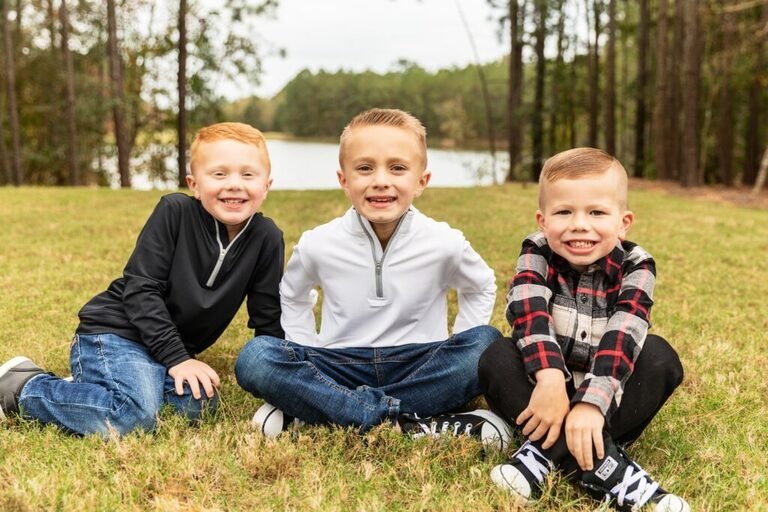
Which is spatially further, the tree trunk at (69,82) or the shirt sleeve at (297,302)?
the tree trunk at (69,82)

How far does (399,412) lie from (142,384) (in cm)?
95

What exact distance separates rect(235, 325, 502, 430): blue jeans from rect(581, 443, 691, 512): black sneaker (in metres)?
0.64

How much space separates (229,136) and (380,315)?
37.9 inches

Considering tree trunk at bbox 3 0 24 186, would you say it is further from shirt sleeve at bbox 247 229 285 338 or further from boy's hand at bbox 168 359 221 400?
boy's hand at bbox 168 359 221 400

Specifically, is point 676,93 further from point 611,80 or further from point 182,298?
point 182,298

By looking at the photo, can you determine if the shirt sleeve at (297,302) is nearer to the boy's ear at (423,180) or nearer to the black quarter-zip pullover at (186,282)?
the black quarter-zip pullover at (186,282)

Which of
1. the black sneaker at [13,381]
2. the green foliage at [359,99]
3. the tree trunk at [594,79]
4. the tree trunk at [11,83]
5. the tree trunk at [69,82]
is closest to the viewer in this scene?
the black sneaker at [13,381]

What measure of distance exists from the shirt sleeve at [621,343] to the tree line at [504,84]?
13.5m

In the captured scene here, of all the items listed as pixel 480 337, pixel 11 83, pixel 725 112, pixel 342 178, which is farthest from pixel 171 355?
pixel 11 83

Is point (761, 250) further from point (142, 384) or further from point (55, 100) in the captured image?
point (55, 100)

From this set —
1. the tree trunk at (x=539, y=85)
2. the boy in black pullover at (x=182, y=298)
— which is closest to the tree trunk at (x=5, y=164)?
the tree trunk at (x=539, y=85)

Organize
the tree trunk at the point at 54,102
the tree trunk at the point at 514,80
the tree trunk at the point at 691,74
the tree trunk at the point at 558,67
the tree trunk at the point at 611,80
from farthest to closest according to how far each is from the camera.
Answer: the tree trunk at the point at 54,102, the tree trunk at the point at 558,67, the tree trunk at the point at 514,80, the tree trunk at the point at 611,80, the tree trunk at the point at 691,74

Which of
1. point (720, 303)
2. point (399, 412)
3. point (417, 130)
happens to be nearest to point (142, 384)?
point (399, 412)

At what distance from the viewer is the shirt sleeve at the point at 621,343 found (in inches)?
80.2
